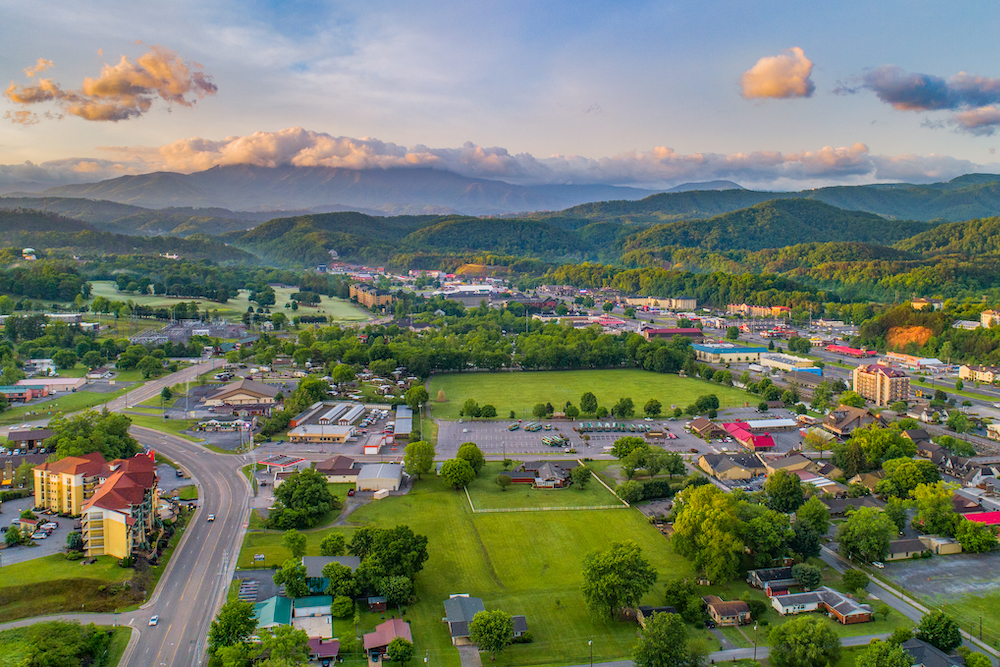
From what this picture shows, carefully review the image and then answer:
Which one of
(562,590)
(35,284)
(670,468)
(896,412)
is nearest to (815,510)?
(670,468)

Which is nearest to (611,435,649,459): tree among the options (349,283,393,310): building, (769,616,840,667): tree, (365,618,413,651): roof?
(769,616,840,667): tree

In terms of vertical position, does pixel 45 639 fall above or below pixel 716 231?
below

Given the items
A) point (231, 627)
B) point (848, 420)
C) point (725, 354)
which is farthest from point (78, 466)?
point (725, 354)

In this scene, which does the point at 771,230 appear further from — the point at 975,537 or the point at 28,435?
the point at 28,435

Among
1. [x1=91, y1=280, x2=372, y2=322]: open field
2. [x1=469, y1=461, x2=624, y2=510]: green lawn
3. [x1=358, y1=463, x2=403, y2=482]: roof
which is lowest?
[x1=469, y1=461, x2=624, y2=510]: green lawn

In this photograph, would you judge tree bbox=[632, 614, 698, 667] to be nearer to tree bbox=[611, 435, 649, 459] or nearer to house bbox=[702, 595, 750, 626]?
house bbox=[702, 595, 750, 626]

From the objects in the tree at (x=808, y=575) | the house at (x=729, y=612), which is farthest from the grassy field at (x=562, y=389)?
the house at (x=729, y=612)

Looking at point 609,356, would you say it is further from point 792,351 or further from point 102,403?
point 102,403
